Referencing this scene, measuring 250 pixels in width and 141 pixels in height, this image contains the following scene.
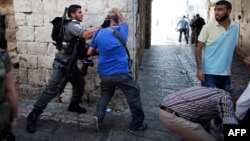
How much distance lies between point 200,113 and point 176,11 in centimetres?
4018

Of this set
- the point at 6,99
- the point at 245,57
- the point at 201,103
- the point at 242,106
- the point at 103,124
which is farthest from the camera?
the point at 103,124

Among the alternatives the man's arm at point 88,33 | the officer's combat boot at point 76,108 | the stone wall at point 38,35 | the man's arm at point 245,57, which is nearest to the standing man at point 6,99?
the man's arm at point 88,33

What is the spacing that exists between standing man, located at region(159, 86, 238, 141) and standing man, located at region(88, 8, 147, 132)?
950 millimetres

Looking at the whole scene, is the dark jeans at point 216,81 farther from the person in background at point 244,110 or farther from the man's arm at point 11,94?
the man's arm at point 11,94

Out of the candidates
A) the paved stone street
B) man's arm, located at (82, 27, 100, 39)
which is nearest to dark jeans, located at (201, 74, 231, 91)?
the paved stone street

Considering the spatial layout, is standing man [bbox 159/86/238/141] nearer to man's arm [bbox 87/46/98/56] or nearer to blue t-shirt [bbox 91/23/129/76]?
blue t-shirt [bbox 91/23/129/76]

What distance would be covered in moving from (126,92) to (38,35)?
7.02ft

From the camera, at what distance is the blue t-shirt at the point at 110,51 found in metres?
3.83

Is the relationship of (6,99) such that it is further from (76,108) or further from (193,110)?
(76,108)

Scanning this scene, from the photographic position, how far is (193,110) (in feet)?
9.68

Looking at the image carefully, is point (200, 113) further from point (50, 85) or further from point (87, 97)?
point (87, 97)

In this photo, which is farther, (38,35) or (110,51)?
(38,35)

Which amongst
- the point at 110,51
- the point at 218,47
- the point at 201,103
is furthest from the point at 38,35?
the point at 201,103

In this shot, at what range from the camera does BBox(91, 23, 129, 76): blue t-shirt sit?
383cm
